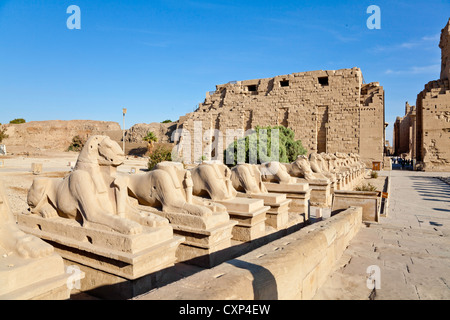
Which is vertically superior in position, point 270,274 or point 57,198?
point 57,198

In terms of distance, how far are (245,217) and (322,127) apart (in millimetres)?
19968

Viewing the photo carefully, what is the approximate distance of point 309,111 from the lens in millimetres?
22484

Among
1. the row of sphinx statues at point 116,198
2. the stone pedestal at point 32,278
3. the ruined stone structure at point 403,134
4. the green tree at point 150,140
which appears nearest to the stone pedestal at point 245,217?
the row of sphinx statues at point 116,198

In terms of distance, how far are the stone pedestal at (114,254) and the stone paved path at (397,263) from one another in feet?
4.80

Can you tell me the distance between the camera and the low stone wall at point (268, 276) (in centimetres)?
158

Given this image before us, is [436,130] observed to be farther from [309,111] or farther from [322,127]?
[309,111]

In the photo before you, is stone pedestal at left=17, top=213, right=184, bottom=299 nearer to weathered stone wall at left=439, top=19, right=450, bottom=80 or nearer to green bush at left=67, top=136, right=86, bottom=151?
weathered stone wall at left=439, top=19, right=450, bottom=80

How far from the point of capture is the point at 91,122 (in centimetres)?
4122

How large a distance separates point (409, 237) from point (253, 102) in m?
21.1

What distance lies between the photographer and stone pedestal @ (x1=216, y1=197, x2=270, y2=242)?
12.9ft

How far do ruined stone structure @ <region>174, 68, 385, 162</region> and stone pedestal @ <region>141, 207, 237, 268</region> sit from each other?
1983 centimetres

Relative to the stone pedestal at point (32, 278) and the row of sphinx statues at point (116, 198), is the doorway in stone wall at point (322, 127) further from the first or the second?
the stone pedestal at point (32, 278)
